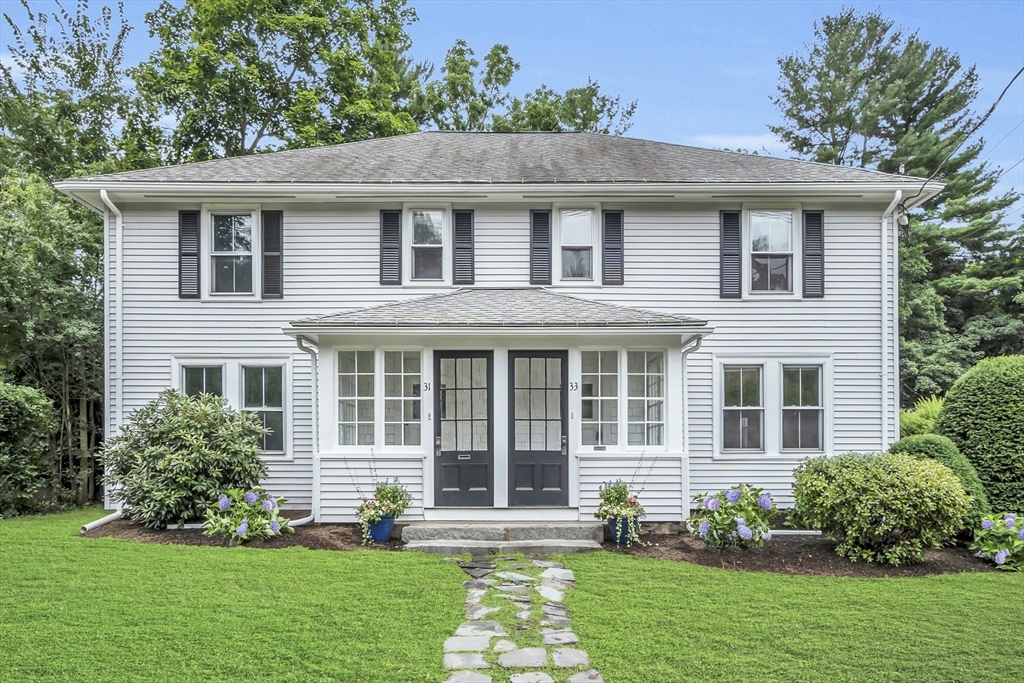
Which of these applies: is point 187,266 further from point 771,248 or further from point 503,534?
point 771,248

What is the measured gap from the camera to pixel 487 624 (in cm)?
539

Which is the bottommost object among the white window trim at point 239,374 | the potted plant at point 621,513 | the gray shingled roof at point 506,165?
the potted plant at point 621,513

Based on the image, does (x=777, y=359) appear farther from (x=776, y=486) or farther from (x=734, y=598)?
(x=734, y=598)

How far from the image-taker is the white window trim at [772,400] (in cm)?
1060

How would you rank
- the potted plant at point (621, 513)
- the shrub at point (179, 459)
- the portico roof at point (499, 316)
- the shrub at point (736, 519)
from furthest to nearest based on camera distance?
the portico roof at point (499, 316)
the shrub at point (179, 459)
the potted plant at point (621, 513)
the shrub at point (736, 519)

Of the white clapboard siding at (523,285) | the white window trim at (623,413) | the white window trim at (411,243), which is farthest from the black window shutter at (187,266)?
the white window trim at (623,413)

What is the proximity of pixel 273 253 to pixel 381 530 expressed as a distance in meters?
4.89

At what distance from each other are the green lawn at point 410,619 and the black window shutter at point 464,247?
463cm

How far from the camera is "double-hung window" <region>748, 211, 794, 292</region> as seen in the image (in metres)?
10.8

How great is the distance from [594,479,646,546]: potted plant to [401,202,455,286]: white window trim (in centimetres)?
426

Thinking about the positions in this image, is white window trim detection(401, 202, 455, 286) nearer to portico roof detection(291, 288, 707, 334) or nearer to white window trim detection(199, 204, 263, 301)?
portico roof detection(291, 288, 707, 334)

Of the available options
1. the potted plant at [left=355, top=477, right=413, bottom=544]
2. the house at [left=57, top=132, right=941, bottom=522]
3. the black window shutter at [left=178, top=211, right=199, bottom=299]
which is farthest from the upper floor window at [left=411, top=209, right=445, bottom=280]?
the potted plant at [left=355, top=477, right=413, bottom=544]

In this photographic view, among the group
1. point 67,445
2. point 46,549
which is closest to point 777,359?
point 46,549

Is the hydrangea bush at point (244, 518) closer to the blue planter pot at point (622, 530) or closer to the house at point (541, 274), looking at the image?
the house at point (541, 274)
